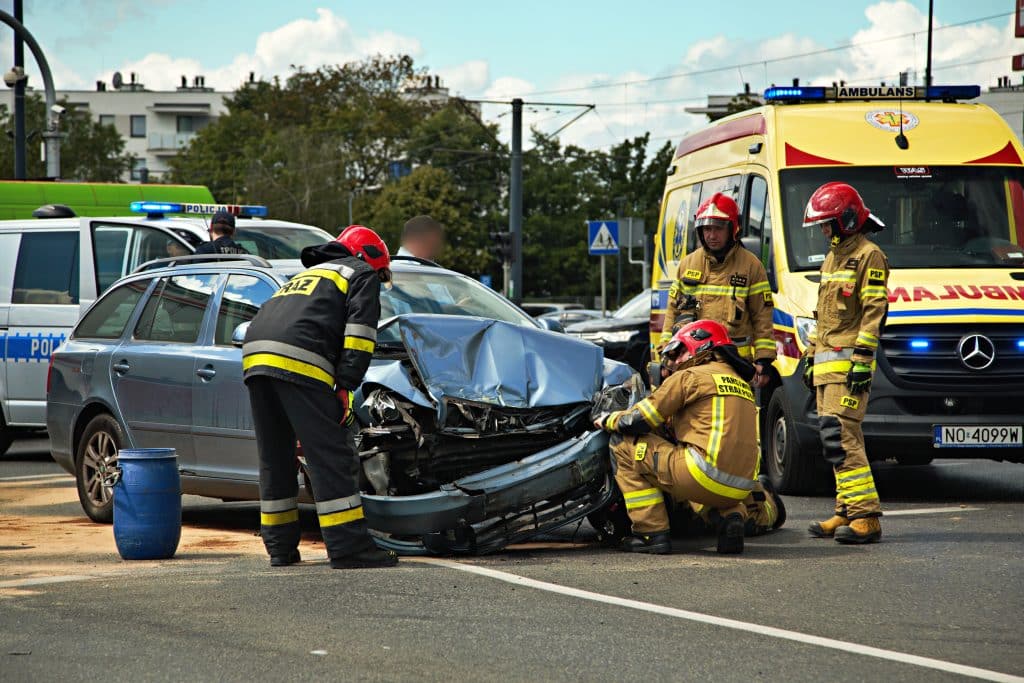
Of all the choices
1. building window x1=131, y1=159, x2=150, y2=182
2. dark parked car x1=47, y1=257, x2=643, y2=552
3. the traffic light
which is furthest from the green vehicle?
building window x1=131, y1=159, x2=150, y2=182

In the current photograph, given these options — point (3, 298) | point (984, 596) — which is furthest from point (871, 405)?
point (3, 298)

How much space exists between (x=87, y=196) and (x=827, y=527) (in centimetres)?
1110

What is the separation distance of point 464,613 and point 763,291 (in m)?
4.09

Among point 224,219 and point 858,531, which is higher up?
point 224,219

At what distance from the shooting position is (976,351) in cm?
997

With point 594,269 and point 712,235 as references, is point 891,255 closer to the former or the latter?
point 712,235

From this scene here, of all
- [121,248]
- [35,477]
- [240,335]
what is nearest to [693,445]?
[240,335]

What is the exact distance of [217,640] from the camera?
19.2ft

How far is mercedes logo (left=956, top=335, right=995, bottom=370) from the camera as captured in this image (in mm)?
9984

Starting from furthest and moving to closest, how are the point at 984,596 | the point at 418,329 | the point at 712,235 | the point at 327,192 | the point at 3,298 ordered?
the point at 327,192 < the point at 3,298 < the point at 712,235 < the point at 418,329 < the point at 984,596

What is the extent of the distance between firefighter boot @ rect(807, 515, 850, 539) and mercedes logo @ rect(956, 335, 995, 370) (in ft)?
6.35

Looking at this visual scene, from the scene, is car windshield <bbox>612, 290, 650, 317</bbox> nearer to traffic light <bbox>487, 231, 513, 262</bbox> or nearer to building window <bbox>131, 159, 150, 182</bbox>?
traffic light <bbox>487, 231, 513, 262</bbox>

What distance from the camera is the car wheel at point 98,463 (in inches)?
377

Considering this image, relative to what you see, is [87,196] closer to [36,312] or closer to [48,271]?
[48,271]
